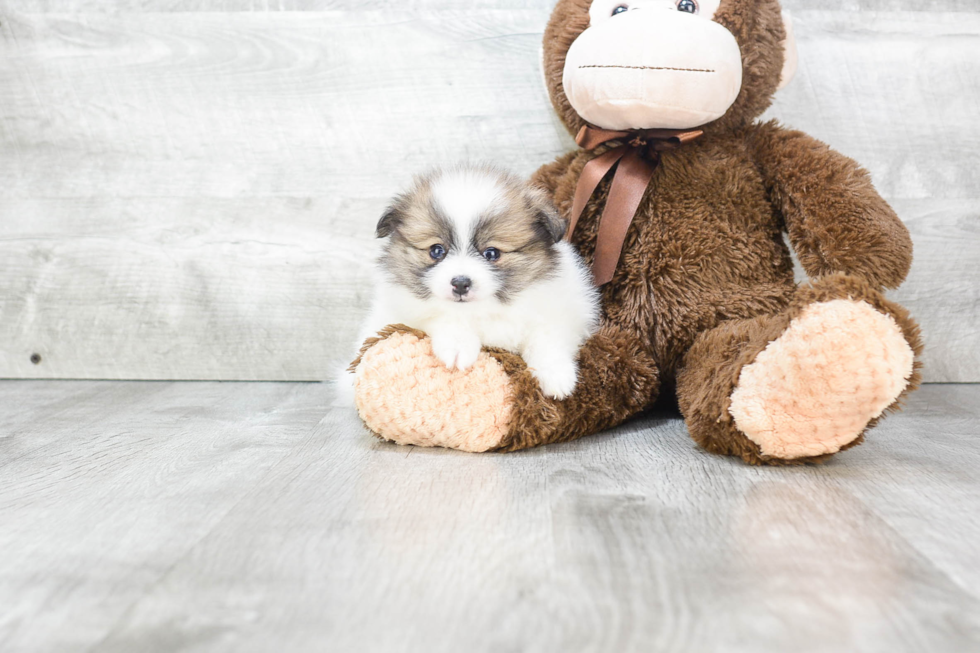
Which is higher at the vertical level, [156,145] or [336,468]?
[156,145]

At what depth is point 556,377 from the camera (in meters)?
1.21

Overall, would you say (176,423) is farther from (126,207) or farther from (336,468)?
(126,207)

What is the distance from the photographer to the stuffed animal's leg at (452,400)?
1191 millimetres

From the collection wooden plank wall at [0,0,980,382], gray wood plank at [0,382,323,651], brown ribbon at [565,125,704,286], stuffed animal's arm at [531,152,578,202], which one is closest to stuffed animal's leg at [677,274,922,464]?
brown ribbon at [565,125,704,286]

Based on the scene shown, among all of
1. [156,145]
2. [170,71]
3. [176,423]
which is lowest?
[176,423]

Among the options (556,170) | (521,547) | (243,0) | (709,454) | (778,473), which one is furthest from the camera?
(243,0)

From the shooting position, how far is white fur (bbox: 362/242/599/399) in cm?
Result: 121

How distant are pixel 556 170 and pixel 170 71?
0.98m

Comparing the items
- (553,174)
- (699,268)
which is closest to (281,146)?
(553,174)

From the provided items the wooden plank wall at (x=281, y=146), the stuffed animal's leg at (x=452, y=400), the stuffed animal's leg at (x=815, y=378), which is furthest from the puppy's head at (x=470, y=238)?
the wooden plank wall at (x=281, y=146)

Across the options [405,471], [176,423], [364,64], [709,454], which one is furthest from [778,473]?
[364,64]

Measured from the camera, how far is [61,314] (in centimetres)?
190

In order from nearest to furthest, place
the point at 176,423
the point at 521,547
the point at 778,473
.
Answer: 1. the point at 521,547
2. the point at 778,473
3. the point at 176,423

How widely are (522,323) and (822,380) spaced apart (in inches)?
18.4
